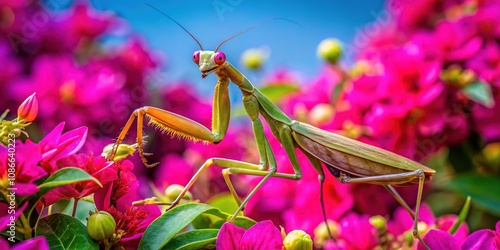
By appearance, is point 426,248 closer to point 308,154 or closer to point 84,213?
point 308,154

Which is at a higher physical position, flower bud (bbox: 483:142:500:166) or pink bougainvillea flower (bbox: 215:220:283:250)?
flower bud (bbox: 483:142:500:166)

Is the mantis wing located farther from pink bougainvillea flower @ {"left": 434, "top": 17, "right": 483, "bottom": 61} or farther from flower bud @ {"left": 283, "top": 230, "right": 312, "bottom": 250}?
pink bougainvillea flower @ {"left": 434, "top": 17, "right": 483, "bottom": 61}

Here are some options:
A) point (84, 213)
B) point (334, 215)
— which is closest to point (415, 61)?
point (334, 215)

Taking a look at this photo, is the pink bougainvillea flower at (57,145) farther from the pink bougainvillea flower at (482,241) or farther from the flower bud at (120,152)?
the pink bougainvillea flower at (482,241)

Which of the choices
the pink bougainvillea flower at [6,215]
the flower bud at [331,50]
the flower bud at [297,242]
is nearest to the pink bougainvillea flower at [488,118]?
the flower bud at [331,50]

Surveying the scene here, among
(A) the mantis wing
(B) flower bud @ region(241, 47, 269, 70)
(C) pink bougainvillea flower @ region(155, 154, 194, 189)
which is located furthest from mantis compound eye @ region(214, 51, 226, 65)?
(B) flower bud @ region(241, 47, 269, 70)
